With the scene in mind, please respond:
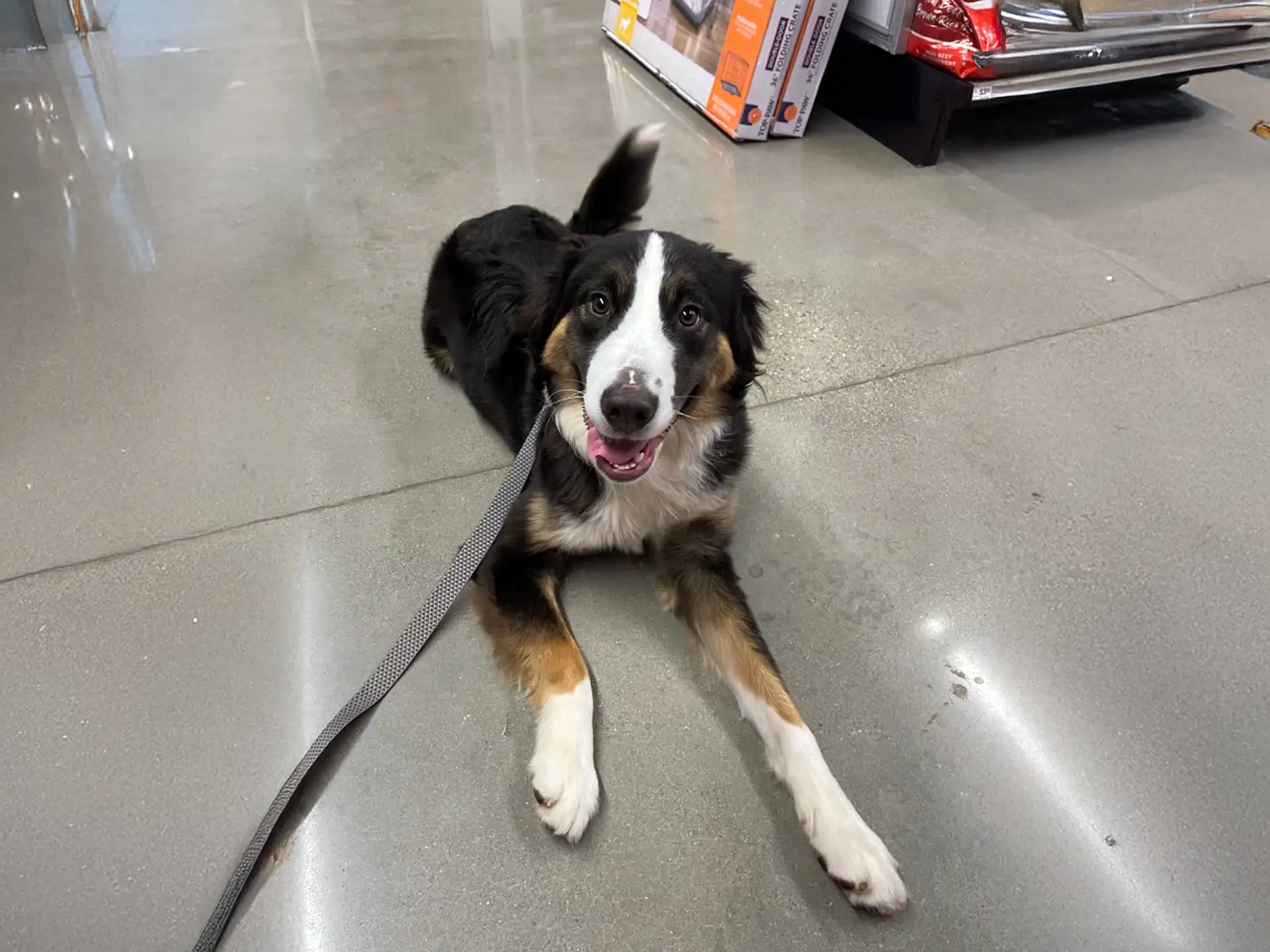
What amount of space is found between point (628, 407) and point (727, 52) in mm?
2936

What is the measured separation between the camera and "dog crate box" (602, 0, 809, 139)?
3.34 meters

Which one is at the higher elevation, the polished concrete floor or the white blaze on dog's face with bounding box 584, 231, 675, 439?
the white blaze on dog's face with bounding box 584, 231, 675, 439

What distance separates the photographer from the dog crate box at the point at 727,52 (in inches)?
132

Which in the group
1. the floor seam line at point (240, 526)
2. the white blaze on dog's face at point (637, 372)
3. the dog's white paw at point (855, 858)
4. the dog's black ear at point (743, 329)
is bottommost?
the dog's white paw at point (855, 858)

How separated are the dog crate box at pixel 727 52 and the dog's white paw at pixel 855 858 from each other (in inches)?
123

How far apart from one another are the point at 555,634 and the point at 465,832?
14.4 inches

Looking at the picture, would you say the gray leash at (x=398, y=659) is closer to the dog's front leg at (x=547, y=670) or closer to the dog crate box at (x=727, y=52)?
the dog's front leg at (x=547, y=670)

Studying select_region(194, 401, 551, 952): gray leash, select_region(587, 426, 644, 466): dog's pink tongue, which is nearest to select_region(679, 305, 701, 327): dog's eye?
select_region(587, 426, 644, 466): dog's pink tongue

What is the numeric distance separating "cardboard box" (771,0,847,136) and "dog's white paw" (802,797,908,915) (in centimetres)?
319

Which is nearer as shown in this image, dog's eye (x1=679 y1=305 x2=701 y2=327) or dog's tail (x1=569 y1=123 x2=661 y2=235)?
dog's eye (x1=679 y1=305 x2=701 y2=327)

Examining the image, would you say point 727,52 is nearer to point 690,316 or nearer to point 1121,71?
point 1121,71

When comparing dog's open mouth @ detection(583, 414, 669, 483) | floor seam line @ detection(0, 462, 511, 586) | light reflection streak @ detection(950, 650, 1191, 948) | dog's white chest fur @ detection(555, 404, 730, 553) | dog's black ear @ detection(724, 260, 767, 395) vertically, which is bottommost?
light reflection streak @ detection(950, 650, 1191, 948)

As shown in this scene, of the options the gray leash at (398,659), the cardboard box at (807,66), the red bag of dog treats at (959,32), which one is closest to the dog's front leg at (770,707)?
the gray leash at (398,659)

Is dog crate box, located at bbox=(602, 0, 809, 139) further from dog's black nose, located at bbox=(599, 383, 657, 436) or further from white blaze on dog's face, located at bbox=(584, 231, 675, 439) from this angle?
dog's black nose, located at bbox=(599, 383, 657, 436)
